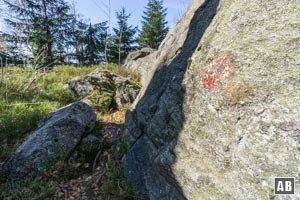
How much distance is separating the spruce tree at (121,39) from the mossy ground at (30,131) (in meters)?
10.1

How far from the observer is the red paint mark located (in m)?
2.40

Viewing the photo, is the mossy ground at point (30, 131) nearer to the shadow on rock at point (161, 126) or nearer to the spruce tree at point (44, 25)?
the shadow on rock at point (161, 126)

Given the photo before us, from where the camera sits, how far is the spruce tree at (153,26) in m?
21.4

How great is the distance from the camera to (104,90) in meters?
7.43

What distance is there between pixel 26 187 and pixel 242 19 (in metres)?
4.09

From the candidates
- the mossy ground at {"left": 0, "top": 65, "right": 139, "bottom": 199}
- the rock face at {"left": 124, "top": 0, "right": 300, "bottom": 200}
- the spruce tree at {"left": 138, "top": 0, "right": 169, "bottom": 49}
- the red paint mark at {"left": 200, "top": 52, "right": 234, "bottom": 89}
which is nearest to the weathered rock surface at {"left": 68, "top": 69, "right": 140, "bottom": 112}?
the mossy ground at {"left": 0, "top": 65, "right": 139, "bottom": 199}

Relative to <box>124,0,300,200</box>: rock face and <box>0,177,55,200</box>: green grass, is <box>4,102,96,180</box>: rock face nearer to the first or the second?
<box>0,177,55,200</box>: green grass

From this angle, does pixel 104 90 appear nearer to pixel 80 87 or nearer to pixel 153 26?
pixel 80 87

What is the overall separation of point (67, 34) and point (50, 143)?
1542cm

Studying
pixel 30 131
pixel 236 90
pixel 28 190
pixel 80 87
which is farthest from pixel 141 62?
pixel 236 90

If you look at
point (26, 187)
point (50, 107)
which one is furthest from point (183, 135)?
point (50, 107)

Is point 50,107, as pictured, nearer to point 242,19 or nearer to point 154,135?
point 154,135

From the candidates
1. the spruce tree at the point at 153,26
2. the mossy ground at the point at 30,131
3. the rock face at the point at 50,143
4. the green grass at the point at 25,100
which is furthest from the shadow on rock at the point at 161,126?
the spruce tree at the point at 153,26

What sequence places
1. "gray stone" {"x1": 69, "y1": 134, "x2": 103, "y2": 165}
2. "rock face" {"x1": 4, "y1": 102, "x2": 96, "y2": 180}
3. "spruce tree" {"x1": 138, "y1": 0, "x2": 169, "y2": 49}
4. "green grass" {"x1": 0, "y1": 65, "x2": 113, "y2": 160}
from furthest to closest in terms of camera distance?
"spruce tree" {"x1": 138, "y1": 0, "x2": 169, "y2": 49} → "green grass" {"x1": 0, "y1": 65, "x2": 113, "y2": 160} → "gray stone" {"x1": 69, "y1": 134, "x2": 103, "y2": 165} → "rock face" {"x1": 4, "y1": 102, "x2": 96, "y2": 180}
